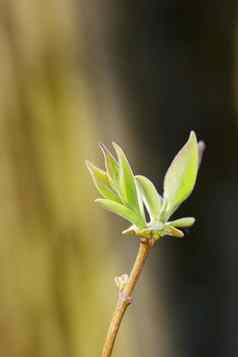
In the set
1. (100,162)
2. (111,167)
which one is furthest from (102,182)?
(100,162)

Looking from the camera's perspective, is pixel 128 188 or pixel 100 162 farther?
pixel 100 162

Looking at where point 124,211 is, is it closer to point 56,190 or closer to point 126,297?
point 126,297

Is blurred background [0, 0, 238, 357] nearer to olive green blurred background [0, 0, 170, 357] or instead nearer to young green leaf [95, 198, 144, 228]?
olive green blurred background [0, 0, 170, 357]

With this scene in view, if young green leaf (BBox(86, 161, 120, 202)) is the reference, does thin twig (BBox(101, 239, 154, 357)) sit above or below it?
below

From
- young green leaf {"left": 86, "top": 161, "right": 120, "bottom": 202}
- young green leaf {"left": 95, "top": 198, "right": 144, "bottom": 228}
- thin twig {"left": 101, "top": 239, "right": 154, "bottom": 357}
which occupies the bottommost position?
thin twig {"left": 101, "top": 239, "right": 154, "bottom": 357}

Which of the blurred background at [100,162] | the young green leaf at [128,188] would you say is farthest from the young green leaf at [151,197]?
the blurred background at [100,162]

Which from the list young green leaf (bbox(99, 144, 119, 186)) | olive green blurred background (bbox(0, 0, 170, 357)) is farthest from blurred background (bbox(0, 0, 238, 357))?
young green leaf (bbox(99, 144, 119, 186))

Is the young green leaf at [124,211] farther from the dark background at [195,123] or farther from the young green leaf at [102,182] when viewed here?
the dark background at [195,123]
